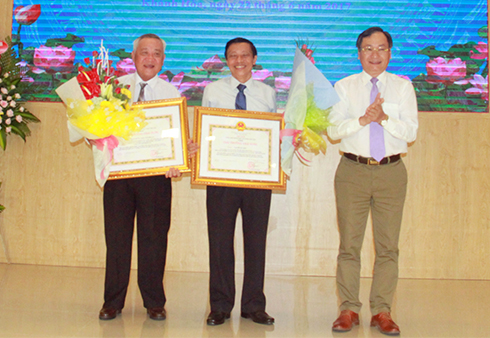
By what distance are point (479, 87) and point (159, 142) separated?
3.21 metres

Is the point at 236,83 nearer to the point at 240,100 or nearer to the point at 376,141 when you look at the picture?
the point at 240,100

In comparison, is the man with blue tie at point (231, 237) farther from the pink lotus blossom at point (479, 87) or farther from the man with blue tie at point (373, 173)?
the pink lotus blossom at point (479, 87)

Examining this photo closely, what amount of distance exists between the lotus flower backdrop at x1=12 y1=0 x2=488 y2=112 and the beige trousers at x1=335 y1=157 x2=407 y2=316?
1.88m

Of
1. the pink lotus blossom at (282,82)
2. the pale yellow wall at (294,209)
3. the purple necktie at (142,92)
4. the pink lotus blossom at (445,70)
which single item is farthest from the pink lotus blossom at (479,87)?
the purple necktie at (142,92)

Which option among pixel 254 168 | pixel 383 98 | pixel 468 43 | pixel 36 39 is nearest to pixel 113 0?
pixel 36 39

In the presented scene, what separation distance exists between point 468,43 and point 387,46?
6.91 ft

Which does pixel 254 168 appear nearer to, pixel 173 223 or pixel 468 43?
pixel 173 223

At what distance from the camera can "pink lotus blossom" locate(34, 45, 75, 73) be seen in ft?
15.3

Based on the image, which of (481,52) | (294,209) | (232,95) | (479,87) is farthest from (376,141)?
(481,52)

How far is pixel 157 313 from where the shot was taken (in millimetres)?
2986

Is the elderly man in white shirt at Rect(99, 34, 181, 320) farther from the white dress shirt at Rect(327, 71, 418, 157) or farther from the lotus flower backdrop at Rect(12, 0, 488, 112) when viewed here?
the lotus flower backdrop at Rect(12, 0, 488, 112)

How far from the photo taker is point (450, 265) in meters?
4.52

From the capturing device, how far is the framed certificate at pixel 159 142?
2930 mm

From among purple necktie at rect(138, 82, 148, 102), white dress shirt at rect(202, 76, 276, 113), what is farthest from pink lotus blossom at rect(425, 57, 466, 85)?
purple necktie at rect(138, 82, 148, 102)
